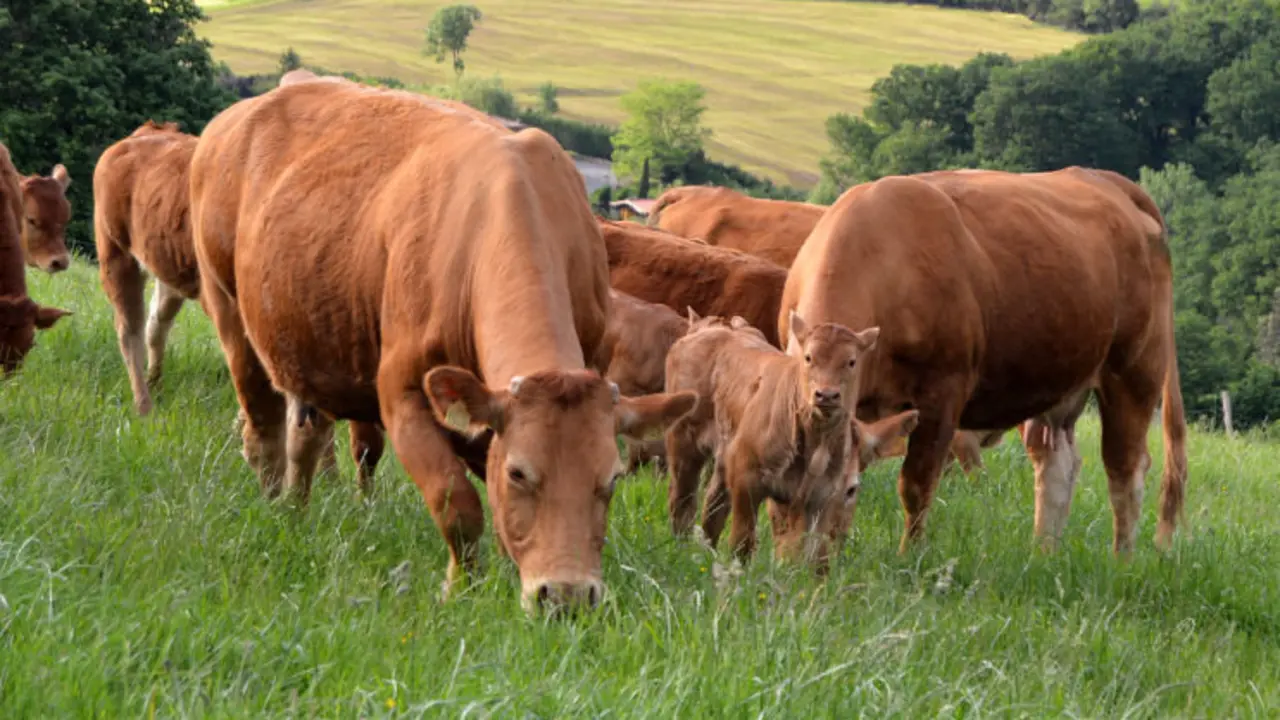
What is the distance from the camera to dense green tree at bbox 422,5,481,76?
139 meters

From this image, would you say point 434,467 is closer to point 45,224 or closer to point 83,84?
point 45,224

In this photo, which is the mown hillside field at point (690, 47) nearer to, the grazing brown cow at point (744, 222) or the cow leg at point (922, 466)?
the grazing brown cow at point (744, 222)

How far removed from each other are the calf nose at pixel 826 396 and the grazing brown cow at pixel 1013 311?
77 cm

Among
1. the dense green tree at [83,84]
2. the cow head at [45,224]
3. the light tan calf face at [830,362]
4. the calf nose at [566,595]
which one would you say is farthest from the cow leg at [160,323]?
the dense green tree at [83,84]

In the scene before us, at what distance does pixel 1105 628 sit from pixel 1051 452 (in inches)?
176

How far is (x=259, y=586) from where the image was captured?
230 inches

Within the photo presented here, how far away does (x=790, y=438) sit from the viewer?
8211mm

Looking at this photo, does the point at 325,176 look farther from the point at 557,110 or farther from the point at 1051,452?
the point at 557,110

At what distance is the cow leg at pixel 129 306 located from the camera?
36.9ft

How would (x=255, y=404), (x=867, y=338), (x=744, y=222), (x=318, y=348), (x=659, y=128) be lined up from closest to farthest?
(x=318, y=348) → (x=867, y=338) → (x=255, y=404) → (x=744, y=222) → (x=659, y=128)

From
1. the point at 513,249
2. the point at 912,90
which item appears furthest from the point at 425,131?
the point at 912,90

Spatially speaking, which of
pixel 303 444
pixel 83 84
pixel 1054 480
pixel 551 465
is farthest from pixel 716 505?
pixel 83 84

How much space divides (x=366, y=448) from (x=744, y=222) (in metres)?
6.56

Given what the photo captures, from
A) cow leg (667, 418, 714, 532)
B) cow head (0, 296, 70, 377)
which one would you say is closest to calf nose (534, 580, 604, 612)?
cow leg (667, 418, 714, 532)
